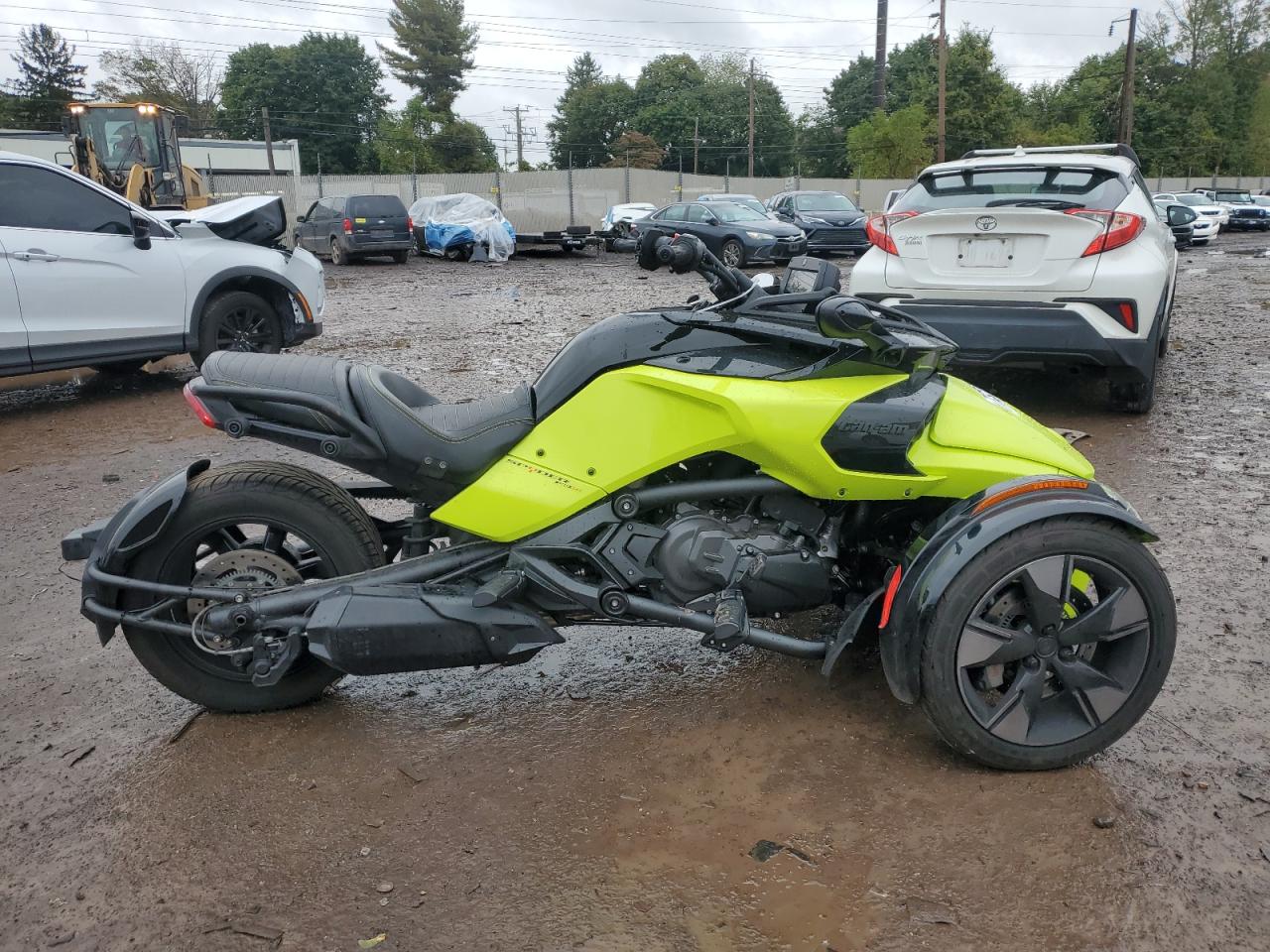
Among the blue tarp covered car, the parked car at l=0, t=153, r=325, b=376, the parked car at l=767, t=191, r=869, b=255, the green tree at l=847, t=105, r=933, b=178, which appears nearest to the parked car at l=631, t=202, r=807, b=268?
the parked car at l=767, t=191, r=869, b=255

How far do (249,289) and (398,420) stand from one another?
6.16 meters

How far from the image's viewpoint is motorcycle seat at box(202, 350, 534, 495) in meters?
2.85

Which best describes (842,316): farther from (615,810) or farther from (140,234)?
(140,234)

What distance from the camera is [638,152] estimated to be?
67.2 metres

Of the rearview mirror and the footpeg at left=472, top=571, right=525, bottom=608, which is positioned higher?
the rearview mirror

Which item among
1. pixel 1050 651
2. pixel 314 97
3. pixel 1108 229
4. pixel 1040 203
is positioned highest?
pixel 314 97

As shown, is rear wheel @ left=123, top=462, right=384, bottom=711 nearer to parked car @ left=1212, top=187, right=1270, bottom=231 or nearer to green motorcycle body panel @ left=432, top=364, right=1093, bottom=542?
green motorcycle body panel @ left=432, top=364, right=1093, bottom=542

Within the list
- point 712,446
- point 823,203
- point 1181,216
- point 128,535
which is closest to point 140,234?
point 128,535

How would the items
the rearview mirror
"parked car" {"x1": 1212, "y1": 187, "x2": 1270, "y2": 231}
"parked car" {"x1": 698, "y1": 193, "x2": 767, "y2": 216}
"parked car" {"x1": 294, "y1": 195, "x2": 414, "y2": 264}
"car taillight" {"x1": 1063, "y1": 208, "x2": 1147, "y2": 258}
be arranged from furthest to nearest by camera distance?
"parked car" {"x1": 1212, "y1": 187, "x2": 1270, "y2": 231}
"parked car" {"x1": 294, "y1": 195, "x2": 414, "y2": 264}
"parked car" {"x1": 698, "y1": 193, "x2": 767, "y2": 216}
"car taillight" {"x1": 1063, "y1": 208, "x2": 1147, "y2": 258}
the rearview mirror

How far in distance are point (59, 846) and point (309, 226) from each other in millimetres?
23384

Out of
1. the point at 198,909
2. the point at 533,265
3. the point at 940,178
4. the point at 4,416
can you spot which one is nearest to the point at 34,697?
the point at 198,909

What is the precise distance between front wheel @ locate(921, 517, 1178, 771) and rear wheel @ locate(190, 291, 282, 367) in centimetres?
678

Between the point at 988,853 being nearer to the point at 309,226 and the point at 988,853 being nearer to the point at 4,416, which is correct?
the point at 4,416

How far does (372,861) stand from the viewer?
2.53m
